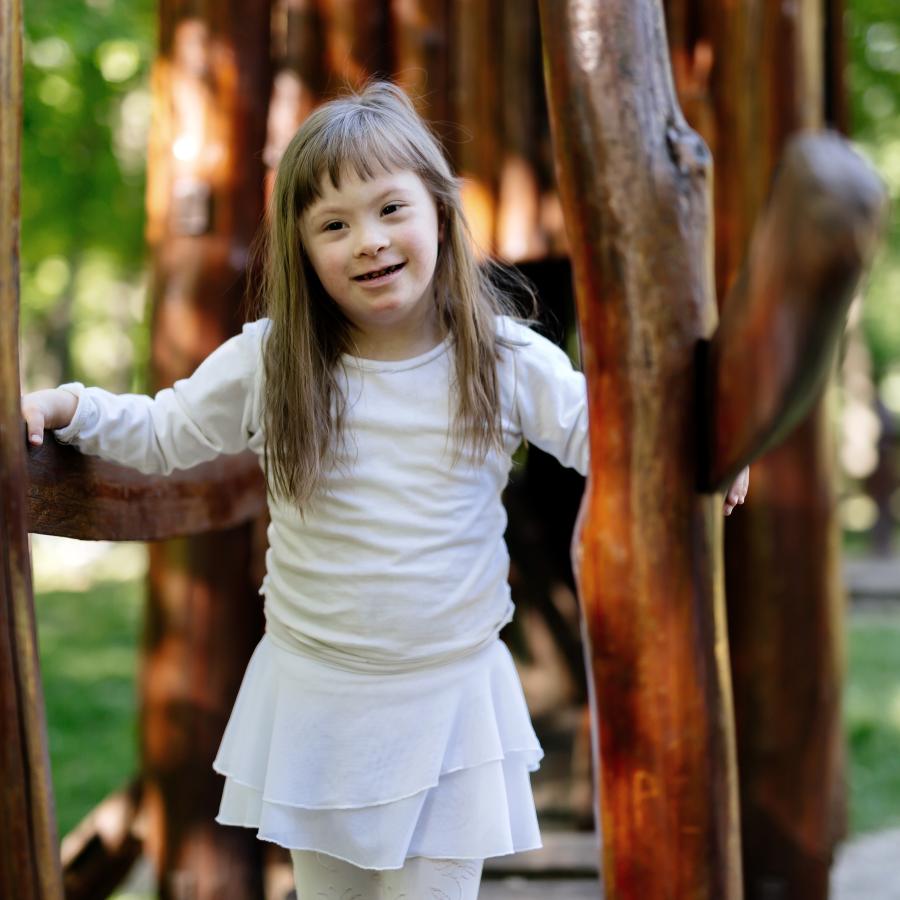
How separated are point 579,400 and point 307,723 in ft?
2.02

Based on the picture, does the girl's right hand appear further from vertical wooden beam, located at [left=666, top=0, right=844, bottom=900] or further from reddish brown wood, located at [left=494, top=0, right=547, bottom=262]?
vertical wooden beam, located at [left=666, top=0, right=844, bottom=900]

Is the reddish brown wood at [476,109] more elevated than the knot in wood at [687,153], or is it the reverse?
the reddish brown wood at [476,109]

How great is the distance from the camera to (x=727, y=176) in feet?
11.8

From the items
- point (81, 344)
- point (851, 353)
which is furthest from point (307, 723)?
point (81, 344)

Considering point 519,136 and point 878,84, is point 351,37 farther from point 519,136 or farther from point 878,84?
point 878,84

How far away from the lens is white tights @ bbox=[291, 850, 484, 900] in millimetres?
1888

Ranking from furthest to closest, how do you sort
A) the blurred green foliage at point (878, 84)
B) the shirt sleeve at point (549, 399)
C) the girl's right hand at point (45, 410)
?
the blurred green foliage at point (878, 84), the shirt sleeve at point (549, 399), the girl's right hand at point (45, 410)

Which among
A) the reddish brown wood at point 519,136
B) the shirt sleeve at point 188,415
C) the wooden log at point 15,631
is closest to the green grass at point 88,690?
the reddish brown wood at point 519,136

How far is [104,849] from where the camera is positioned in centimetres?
402

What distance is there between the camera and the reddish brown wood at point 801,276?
113cm

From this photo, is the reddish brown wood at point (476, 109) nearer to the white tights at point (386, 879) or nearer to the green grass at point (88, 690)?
the white tights at point (386, 879)

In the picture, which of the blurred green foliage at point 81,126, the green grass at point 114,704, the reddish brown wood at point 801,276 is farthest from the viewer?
the blurred green foliage at point 81,126

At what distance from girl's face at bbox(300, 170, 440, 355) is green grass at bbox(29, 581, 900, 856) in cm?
378

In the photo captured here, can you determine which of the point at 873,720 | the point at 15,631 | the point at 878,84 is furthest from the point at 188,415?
the point at 878,84
